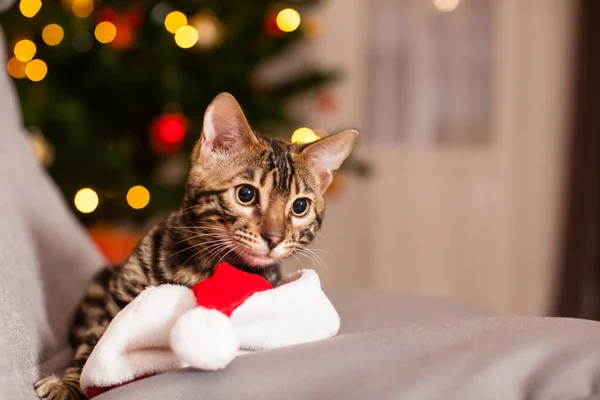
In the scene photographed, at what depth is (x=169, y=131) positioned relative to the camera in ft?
8.14

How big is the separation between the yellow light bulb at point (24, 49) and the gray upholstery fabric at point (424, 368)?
2.02 meters

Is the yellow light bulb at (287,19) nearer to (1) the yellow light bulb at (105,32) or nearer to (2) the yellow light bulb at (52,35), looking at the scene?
(1) the yellow light bulb at (105,32)

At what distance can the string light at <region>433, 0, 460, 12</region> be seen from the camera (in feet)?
Answer: 12.0

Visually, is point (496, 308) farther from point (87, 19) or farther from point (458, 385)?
point (458, 385)

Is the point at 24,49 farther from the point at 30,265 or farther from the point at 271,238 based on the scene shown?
the point at 271,238

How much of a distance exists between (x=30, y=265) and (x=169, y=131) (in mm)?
1402

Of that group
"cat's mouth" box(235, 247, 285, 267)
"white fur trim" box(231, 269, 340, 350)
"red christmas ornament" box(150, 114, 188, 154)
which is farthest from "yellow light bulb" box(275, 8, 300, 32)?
"white fur trim" box(231, 269, 340, 350)

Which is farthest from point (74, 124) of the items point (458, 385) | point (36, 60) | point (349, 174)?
point (458, 385)

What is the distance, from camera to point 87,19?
2498mm

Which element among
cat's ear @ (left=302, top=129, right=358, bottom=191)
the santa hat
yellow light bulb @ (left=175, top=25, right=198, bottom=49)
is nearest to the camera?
the santa hat

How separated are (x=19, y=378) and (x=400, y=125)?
129 inches

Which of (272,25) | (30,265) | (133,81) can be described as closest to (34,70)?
(133,81)

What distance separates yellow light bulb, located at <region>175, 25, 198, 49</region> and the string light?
1669 mm

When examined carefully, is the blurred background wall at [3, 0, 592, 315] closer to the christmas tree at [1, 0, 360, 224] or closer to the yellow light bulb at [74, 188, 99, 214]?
the christmas tree at [1, 0, 360, 224]
